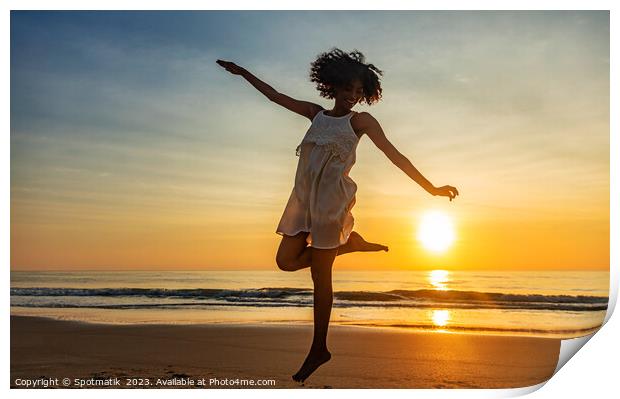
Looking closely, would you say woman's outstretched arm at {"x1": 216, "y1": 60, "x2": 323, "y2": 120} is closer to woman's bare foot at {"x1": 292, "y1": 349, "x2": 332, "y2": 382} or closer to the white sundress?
the white sundress

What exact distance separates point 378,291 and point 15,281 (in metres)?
2.45

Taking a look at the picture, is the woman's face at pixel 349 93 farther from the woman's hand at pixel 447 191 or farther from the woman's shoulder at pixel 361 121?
the woman's hand at pixel 447 191

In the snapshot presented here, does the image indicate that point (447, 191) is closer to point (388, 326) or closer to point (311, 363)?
point (311, 363)

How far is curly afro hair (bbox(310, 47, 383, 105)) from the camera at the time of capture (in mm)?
3670

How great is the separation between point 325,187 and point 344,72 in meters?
0.53

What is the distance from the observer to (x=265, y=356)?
4156 mm

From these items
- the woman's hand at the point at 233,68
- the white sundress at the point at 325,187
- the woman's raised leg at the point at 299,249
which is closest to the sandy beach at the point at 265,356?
the woman's raised leg at the point at 299,249

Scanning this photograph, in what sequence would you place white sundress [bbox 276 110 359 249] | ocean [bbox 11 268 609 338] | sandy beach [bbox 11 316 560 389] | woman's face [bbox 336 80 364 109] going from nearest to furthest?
white sundress [bbox 276 110 359 249]
woman's face [bbox 336 80 364 109]
sandy beach [bbox 11 316 560 389]
ocean [bbox 11 268 609 338]

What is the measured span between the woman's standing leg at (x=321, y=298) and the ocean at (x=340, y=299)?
112 centimetres

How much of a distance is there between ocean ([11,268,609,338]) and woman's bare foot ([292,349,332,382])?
110cm

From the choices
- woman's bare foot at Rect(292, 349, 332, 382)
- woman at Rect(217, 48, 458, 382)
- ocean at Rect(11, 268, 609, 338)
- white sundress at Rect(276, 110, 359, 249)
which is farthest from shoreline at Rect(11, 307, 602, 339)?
white sundress at Rect(276, 110, 359, 249)

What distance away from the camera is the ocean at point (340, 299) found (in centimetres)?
488

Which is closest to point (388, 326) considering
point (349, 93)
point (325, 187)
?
point (325, 187)
